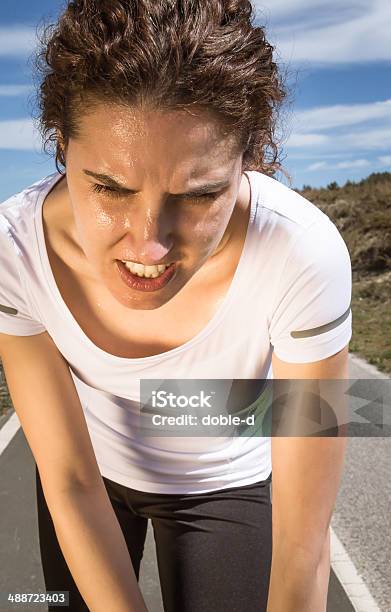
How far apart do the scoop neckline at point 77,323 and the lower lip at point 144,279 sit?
30cm

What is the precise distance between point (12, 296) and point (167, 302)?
46cm

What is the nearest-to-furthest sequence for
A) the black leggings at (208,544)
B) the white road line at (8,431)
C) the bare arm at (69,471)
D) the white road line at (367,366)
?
the bare arm at (69,471) < the black leggings at (208,544) < the white road line at (8,431) < the white road line at (367,366)

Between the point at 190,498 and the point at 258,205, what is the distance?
102 centimetres

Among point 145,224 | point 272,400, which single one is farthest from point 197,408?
point 145,224

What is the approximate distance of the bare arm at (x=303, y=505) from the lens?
7.43 ft

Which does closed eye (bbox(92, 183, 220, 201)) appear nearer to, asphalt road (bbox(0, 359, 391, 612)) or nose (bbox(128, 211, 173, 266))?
nose (bbox(128, 211, 173, 266))

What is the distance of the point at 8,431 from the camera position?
7074 millimetres

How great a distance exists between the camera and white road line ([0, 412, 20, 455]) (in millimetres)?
6676

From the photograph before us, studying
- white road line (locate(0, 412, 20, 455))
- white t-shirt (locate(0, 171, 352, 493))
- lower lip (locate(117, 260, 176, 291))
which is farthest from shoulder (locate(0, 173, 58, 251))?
white road line (locate(0, 412, 20, 455))

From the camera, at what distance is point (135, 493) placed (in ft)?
9.05

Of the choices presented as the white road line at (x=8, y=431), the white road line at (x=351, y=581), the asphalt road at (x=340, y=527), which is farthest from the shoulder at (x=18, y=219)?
the white road line at (x=8, y=431)

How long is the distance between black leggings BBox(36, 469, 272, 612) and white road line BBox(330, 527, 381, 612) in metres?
1.51

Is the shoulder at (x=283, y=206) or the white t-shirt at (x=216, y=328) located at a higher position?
the shoulder at (x=283, y=206)

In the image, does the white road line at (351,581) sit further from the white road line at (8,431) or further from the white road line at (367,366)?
the white road line at (367,366)
